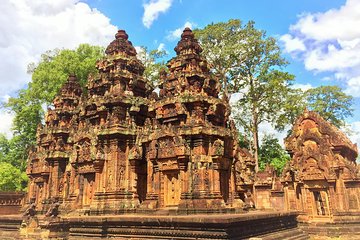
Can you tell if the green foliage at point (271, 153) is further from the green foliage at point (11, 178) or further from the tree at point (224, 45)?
the green foliage at point (11, 178)

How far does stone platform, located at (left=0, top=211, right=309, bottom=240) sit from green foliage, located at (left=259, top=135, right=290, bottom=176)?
1515 centimetres

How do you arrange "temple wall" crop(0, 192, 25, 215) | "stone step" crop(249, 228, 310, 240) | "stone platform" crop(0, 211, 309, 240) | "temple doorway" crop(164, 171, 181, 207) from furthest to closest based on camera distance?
"temple wall" crop(0, 192, 25, 215) → "temple doorway" crop(164, 171, 181, 207) → "stone step" crop(249, 228, 310, 240) → "stone platform" crop(0, 211, 309, 240)

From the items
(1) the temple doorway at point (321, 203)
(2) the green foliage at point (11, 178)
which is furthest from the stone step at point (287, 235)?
(2) the green foliage at point (11, 178)

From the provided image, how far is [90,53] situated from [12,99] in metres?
8.10

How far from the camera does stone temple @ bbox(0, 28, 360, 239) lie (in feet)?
32.1

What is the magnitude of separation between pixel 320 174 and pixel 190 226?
928 cm

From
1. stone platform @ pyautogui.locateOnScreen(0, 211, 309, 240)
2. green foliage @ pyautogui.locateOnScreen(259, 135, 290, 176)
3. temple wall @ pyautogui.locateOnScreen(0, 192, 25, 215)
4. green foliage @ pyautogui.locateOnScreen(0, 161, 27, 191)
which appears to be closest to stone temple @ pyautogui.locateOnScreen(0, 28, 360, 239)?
stone platform @ pyautogui.locateOnScreen(0, 211, 309, 240)

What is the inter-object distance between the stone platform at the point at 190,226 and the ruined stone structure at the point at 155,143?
4.30 feet

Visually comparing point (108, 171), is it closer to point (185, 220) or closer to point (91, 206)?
point (91, 206)

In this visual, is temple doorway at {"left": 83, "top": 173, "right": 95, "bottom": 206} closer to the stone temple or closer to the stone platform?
the stone temple

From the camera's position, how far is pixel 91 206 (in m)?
11.9

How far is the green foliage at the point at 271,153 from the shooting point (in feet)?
88.0

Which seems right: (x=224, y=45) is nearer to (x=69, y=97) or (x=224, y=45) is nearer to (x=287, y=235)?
(x=69, y=97)

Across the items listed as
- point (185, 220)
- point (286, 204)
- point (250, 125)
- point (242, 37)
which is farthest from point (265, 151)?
point (185, 220)
